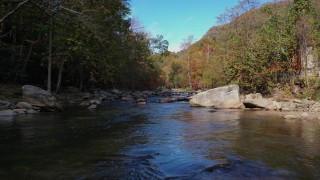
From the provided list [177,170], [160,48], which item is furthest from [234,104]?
[160,48]

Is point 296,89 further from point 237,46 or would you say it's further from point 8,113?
point 8,113

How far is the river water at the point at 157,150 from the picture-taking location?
22.7ft

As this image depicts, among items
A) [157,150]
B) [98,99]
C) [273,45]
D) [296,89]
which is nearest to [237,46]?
[273,45]

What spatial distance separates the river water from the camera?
692 centimetres

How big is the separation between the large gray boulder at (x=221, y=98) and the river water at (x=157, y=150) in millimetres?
8777

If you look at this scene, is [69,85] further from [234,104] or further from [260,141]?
[260,141]

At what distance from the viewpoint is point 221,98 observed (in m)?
24.0

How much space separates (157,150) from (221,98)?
15.6m

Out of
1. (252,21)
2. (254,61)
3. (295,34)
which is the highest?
(252,21)

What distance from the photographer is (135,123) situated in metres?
15.1

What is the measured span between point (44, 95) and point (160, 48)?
56497mm

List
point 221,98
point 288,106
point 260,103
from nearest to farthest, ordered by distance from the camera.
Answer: point 288,106 < point 260,103 < point 221,98

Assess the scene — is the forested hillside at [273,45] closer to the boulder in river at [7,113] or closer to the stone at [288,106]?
the stone at [288,106]

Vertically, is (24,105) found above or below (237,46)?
below
